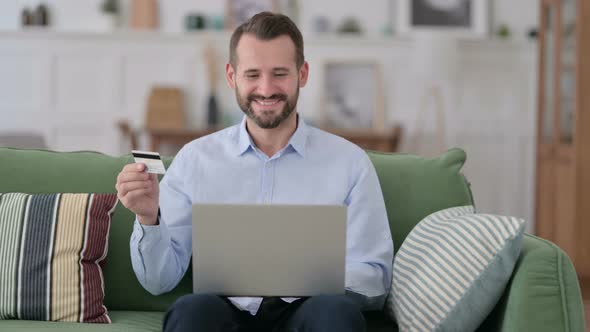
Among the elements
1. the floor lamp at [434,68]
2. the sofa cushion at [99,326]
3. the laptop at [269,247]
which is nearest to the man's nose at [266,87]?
the laptop at [269,247]

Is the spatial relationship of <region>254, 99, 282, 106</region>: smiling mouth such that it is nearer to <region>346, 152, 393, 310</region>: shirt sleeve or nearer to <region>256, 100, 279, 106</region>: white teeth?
<region>256, 100, 279, 106</region>: white teeth

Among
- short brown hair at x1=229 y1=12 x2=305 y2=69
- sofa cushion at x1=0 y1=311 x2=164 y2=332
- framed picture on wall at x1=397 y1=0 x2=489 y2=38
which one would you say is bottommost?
sofa cushion at x1=0 y1=311 x2=164 y2=332

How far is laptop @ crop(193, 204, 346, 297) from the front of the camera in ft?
5.24

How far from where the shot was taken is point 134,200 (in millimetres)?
1697

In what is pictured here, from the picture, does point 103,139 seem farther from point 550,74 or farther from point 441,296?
point 441,296

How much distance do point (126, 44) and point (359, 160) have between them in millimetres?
3957

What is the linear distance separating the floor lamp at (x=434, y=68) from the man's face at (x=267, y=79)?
142 inches

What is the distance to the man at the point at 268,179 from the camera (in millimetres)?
1849

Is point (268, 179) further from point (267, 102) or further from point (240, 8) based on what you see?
point (240, 8)

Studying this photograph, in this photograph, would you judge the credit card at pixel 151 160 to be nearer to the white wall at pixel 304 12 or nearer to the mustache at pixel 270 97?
the mustache at pixel 270 97

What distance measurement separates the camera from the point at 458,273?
1715mm

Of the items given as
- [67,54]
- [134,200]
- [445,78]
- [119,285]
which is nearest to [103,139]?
[67,54]

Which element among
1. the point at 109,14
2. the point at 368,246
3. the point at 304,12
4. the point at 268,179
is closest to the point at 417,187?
the point at 368,246

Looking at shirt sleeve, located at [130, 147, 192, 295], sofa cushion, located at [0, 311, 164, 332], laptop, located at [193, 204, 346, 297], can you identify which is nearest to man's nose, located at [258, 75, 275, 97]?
shirt sleeve, located at [130, 147, 192, 295]
